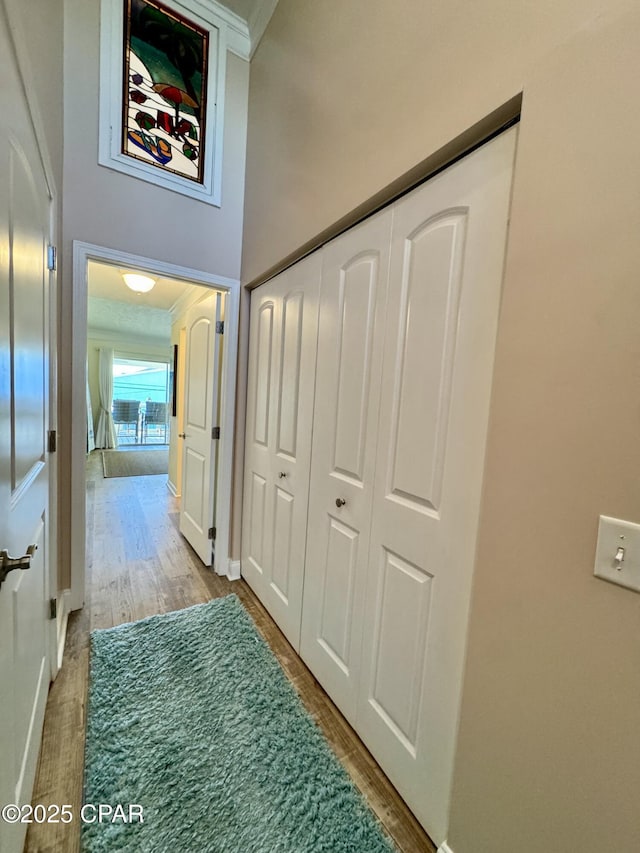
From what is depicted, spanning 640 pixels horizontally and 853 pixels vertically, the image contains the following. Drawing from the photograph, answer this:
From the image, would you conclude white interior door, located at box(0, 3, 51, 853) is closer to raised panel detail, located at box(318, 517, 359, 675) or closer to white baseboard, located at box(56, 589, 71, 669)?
white baseboard, located at box(56, 589, 71, 669)

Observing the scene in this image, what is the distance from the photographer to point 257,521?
7.11ft

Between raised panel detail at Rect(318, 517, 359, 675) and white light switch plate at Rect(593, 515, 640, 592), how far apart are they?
80 cm

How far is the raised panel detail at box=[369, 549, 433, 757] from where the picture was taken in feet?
3.46

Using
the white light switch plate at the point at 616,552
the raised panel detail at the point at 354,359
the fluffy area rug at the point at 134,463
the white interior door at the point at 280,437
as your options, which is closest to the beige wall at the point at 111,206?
the white interior door at the point at 280,437

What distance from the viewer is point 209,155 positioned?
7.06 ft

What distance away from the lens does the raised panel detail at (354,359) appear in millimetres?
1268

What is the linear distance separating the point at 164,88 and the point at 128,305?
331 centimetres

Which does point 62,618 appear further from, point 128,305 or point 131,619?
point 128,305

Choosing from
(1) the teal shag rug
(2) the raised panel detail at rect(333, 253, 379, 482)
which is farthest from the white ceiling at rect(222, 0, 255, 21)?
(1) the teal shag rug

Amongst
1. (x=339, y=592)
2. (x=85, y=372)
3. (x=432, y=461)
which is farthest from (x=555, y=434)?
(x=85, y=372)

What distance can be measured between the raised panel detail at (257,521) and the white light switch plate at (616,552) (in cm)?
166

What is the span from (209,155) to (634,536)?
277cm

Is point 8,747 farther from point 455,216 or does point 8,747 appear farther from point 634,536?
point 455,216

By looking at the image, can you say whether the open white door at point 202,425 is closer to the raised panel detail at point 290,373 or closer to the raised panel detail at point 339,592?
the raised panel detail at point 290,373
